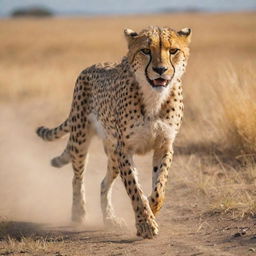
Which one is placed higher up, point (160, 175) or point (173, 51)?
point (173, 51)

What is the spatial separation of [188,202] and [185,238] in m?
1.07

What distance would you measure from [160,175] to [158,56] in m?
0.79

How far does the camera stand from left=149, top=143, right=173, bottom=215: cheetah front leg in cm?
438

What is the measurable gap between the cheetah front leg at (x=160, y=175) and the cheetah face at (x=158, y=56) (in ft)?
1.61

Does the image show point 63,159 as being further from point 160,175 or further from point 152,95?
point 152,95

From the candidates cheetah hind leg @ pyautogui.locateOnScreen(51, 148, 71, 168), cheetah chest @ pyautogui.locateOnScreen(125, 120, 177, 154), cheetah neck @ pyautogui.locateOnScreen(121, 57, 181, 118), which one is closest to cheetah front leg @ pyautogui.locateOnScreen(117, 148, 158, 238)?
cheetah chest @ pyautogui.locateOnScreen(125, 120, 177, 154)

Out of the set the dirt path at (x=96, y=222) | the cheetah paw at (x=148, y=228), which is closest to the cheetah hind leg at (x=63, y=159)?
the dirt path at (x=96, y=222)

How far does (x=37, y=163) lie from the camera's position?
24.5ft

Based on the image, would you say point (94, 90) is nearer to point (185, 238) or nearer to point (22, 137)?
point (185, 238)

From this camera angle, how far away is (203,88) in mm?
10875

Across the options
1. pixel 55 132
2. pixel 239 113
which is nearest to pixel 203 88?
pixel 239 113

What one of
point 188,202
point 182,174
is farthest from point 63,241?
point 182,174

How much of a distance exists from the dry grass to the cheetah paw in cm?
69

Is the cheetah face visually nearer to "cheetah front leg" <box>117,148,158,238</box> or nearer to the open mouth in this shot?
the open mouth
